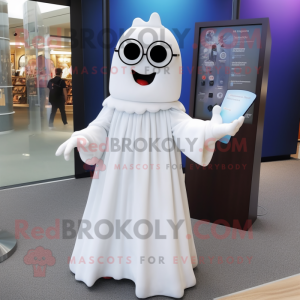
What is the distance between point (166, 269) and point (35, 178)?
2600mm

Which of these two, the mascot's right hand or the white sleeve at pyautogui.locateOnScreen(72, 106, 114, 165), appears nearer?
the mascot's right hand

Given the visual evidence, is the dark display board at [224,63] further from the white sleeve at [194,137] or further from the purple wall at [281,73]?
the purple wall at [281,73]

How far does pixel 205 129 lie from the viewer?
1.69 metres

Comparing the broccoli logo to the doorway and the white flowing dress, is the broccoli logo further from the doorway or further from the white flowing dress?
the doorway

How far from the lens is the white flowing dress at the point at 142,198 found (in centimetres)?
184

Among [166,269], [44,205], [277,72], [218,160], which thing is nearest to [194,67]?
[218,160]

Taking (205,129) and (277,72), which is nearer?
(205,129)

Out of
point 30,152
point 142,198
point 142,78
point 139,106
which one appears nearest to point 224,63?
point 142,78

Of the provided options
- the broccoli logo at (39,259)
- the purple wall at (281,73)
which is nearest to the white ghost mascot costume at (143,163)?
the broccoli logo at (39,259)

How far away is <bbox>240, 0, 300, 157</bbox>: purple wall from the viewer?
4.83 meters

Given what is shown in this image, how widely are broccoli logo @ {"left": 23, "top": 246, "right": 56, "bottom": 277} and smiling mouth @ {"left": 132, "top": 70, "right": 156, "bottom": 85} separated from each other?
135 centimetres

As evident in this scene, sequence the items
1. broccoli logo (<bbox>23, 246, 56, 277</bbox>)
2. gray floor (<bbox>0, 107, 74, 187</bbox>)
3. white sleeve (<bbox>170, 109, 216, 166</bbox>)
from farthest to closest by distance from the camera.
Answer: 1. gray floor (<bbox>0, 107, 74, 187</bbox>)
2. broccoli logo (<bbox>23, 246, 56, 277</bbox>)
3. white sleeve (<bbox>170, 109, 216, 166</bbox>)

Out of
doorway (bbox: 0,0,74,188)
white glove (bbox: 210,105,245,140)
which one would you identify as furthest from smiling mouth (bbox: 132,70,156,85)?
doorway (bbox: 0,0,74,188)

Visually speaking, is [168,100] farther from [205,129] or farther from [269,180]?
[269,180]
